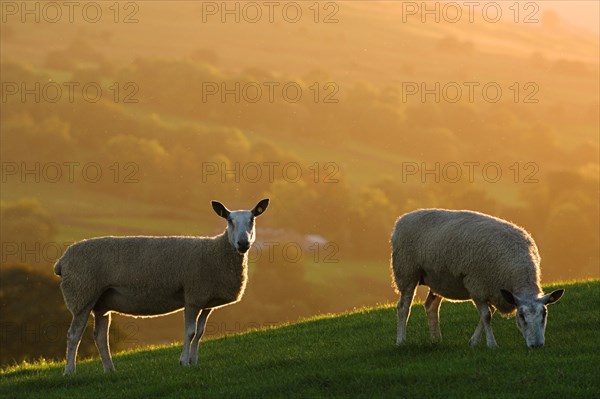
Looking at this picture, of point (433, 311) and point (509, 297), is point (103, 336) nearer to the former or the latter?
point (433, 311)

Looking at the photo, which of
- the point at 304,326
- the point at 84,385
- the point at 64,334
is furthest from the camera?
the point at 64,334

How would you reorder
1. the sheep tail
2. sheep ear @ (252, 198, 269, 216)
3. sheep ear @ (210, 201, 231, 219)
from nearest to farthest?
sheep ear @ (252, 198, 269, 216), sheep ear @ (210, 201, 231, 219), the sheep tail

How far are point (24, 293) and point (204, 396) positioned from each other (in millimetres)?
30807

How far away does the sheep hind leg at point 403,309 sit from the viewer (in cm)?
1642

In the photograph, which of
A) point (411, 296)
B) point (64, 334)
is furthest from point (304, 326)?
point (64, 334)

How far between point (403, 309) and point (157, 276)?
14.0 feet

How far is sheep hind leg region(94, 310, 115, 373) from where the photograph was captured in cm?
1716

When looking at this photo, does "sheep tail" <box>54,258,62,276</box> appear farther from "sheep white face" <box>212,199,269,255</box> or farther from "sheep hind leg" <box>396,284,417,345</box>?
"sheep hind leg" <box>396,284,417,345</box>

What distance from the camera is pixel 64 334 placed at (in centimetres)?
4122

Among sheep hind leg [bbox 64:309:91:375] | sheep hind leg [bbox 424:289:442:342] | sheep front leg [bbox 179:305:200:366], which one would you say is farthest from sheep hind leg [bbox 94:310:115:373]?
sheep hind leg [bbox 424:289:442:342]

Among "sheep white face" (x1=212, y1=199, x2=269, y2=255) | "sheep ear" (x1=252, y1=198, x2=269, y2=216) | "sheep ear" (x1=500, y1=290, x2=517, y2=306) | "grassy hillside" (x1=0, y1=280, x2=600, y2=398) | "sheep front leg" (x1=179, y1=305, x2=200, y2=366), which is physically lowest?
"grassy hillside" (x1=0, y1=280, x2=600, y2=398)

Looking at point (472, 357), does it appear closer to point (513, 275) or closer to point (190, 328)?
point (513, 275)

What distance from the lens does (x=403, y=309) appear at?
16516 mm

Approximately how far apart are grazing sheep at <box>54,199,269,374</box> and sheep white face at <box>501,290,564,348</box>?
14.3 ft
